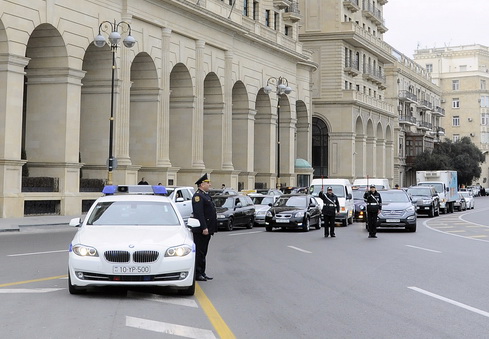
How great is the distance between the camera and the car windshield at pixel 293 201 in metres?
30.0

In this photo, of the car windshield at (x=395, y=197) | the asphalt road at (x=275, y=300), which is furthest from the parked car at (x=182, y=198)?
the asphalt road at (x=275, y=300)

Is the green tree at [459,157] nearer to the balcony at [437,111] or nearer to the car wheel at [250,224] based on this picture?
the balcony at [437,111]

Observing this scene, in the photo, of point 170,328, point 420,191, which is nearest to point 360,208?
point 420,191

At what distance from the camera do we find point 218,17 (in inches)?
1876

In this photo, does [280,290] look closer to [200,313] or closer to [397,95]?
[200,313]

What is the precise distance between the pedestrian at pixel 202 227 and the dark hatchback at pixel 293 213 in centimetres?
1616

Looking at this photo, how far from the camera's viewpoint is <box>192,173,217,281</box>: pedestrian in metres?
12.5

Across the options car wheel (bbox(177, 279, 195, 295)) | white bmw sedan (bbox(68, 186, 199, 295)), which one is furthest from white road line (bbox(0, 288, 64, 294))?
car wheel (bbox(177, 279, 195, 295))

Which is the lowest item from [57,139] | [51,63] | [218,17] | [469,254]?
[469,254]

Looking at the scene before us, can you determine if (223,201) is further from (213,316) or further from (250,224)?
(213,316)

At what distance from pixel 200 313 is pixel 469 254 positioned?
1166cm

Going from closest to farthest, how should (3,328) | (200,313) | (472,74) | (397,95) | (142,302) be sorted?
(3,328), (200,313), (142,302), (397,95), (472,74)

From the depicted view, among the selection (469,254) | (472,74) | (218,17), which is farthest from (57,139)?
(472,74)

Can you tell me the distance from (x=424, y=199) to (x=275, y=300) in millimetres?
34213
